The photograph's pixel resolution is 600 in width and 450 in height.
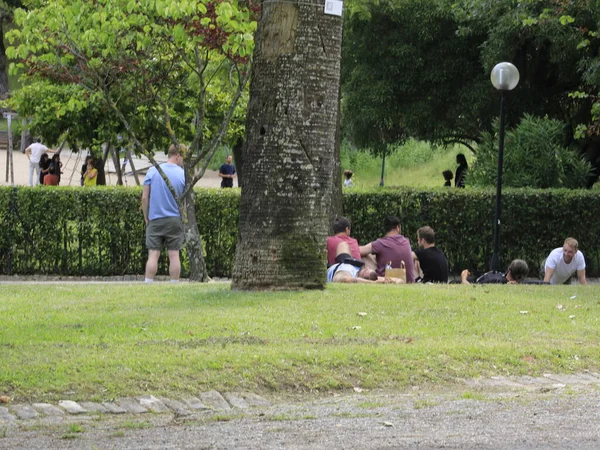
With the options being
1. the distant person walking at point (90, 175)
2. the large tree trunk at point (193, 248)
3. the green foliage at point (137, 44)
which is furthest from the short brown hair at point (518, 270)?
the distant person walking at point (90, 175)

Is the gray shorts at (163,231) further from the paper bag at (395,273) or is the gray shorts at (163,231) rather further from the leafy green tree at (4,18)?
the leafy green tree at (4,18)

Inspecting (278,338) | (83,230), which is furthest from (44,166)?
(278,338)

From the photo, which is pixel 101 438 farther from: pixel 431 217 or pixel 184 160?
pixel 431 217

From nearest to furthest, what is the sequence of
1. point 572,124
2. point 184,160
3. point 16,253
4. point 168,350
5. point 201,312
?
point 168,350, point 201,312, point 184,160, point 16,253, point 572,124

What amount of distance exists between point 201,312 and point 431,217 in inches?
360

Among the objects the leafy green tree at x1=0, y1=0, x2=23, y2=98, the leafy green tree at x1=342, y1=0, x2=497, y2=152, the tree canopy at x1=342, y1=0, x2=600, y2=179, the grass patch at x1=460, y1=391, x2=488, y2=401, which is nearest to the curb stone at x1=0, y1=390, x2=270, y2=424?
the grass patch at x1=460, y1=391, x2=488, y2=401

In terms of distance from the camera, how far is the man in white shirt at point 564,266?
15727 mm

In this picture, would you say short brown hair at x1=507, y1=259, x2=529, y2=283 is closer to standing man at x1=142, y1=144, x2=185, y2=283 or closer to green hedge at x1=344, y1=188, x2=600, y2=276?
standing man at x1=142, y1=144, x2=185, y2=283

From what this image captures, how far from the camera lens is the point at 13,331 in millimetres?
10070

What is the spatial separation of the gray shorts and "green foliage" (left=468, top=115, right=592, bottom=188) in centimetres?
771

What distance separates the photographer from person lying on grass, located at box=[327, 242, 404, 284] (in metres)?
13.9

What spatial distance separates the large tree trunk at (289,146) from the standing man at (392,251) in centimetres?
256

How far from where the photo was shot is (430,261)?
15180 mm

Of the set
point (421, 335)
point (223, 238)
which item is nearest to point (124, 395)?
point (421, 335)
